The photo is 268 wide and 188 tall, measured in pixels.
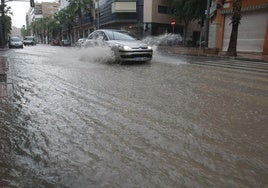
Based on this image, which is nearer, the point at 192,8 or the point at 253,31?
the point at 253,31

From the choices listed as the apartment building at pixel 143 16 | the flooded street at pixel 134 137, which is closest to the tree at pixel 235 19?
the flooded street at pixel 134 137

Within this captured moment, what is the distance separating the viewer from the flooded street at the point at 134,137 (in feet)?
8.91

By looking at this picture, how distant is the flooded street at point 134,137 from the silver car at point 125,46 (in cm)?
509

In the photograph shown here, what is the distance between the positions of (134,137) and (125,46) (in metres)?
8.35

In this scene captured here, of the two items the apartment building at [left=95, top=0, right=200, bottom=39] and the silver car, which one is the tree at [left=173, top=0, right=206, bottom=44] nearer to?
the apartment building at [left=95, top=0, right=200, bottom=39]

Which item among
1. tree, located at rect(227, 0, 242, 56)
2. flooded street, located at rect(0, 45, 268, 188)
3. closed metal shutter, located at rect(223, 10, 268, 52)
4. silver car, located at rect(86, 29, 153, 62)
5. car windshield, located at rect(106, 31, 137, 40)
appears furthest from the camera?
closed metal shutter, located at rect(223, 10, 268, 52)

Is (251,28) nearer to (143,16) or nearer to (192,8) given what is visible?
→ (192,8)

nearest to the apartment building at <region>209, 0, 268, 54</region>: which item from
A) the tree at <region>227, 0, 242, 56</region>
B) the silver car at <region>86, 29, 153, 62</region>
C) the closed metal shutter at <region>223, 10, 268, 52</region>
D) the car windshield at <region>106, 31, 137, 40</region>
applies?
the closed metal shutter at <region>223, 10, 268, 52</region>

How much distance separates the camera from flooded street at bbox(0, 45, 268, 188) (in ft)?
8.91

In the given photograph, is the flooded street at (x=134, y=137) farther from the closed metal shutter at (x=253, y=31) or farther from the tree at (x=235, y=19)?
the closed metal shutter at (x=253, y=31)

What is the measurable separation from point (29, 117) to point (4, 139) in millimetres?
897

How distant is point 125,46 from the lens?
1166cm

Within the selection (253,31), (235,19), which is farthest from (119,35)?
(253,31)

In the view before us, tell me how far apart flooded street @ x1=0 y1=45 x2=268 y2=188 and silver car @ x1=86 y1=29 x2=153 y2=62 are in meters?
5.09
